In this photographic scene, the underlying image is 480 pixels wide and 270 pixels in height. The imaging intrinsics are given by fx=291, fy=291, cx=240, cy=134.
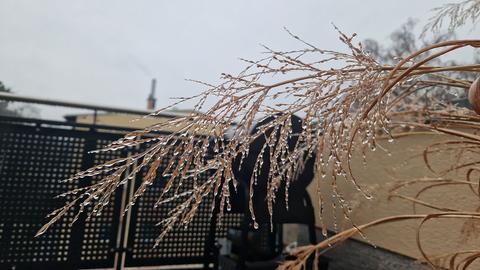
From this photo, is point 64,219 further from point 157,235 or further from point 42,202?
point 157,235

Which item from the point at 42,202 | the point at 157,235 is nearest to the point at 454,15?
the point at 157,235

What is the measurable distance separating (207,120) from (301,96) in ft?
0.94

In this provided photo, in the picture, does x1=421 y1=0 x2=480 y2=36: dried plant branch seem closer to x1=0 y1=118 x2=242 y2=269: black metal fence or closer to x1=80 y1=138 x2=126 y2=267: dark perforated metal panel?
x1=0 y1=118 x2=242 y2=269: black metal fence

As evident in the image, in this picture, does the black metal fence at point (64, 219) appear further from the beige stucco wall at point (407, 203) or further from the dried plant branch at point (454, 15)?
the dried plant branch at point (454, 15)

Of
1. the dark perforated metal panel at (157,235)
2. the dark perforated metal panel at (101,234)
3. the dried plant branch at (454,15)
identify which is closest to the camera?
the dried plant branch at (454,15)

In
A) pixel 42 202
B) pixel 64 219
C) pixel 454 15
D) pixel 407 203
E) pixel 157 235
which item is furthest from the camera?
pixel 157 235

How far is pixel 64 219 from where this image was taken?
129 inches

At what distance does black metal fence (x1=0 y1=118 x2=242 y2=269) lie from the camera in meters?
3.05

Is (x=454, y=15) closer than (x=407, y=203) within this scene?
Yes

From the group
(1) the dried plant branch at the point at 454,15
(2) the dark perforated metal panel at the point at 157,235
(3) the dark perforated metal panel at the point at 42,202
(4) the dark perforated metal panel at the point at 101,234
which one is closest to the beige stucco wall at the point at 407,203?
(1) the dried plant branch at the point at 454,15

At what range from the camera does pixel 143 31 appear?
5766 millimetres

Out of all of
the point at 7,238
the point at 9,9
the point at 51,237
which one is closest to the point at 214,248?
the point at 51,237

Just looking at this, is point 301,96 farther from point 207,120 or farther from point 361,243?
point 361,243

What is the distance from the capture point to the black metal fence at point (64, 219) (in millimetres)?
3051
